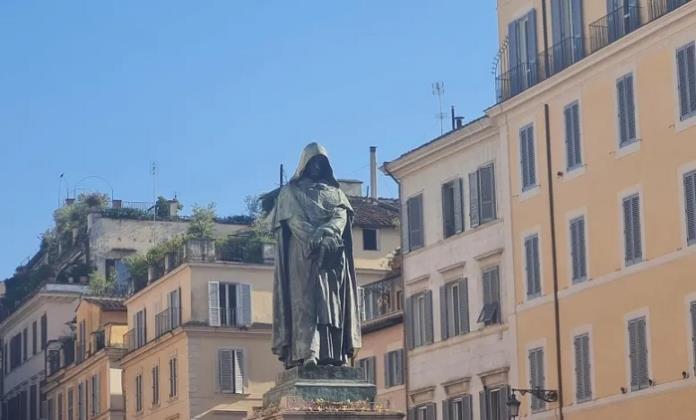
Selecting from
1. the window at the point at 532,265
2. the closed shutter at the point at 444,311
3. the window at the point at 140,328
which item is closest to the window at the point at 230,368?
the window at the point at 140,328

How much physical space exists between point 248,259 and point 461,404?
84.6 feet

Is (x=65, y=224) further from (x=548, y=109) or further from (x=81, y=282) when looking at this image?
(x=548, y=109)

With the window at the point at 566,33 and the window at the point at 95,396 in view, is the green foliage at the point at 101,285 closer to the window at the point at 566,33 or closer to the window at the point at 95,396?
the window at the point at 95,396

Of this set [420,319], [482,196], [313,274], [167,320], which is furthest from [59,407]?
[313,274]

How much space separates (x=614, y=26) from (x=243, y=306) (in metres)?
33.5

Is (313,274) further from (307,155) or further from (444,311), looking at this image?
(444,311)

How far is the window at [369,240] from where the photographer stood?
263 ft

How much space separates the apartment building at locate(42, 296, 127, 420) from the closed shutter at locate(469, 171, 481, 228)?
3498cm

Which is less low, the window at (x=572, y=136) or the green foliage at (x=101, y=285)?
the green foliage at (x=101, y=285)

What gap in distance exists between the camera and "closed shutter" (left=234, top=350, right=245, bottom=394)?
80062mm

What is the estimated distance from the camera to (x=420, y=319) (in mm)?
61812

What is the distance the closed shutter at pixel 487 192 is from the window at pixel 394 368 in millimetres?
7791

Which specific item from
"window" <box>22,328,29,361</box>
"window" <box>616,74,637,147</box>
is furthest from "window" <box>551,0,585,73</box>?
"window" <box>22,328,29,361</box>

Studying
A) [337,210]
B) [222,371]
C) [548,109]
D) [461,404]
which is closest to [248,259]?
[222,371]
